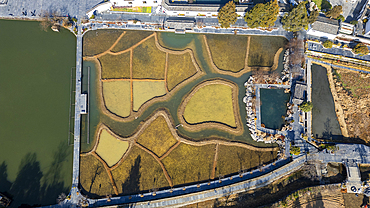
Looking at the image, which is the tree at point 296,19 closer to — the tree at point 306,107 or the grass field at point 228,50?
the grass field at point 228,50

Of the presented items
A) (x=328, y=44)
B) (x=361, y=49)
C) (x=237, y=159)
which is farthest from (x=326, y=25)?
(x=237, y=159)

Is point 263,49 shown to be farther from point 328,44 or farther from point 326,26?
point 326,26

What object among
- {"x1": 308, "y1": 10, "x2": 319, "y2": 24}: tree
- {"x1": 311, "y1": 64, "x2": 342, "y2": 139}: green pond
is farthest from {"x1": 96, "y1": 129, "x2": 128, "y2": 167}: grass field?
{"x1": 308, "y1": 10, "x2": 319, "y2": 24}: tree

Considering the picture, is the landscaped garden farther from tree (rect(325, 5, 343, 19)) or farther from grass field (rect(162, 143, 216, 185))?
tree (rect(325, 5, 343, 19))

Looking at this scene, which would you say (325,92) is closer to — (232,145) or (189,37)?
(232,145)

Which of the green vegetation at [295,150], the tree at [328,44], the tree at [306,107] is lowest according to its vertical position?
the green vegetation at [295,150]

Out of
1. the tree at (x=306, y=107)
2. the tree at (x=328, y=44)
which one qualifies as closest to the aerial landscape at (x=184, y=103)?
the tree at (x=306, y=107)
